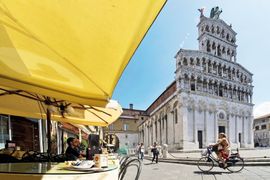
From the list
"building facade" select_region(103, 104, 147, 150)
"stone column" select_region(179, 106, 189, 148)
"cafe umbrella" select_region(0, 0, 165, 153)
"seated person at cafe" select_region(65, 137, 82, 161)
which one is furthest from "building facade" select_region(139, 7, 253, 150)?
"cafe umbrella" select_region(0, 0, 165, 153)

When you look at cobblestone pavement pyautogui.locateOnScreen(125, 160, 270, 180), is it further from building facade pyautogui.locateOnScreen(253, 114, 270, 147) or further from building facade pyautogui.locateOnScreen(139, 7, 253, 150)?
building facade pyautogui.locateOnScreen(253, 114, 270, 147)

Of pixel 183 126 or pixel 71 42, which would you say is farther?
pixel 183 126

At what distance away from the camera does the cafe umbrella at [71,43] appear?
148cm

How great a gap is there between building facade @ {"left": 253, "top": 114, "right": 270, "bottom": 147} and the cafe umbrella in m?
74.7

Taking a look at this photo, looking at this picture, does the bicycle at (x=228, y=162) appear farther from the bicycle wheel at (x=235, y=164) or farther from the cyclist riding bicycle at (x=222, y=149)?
the cyclist riding bicycle at (x=222, y=149)

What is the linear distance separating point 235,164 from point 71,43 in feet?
29.4

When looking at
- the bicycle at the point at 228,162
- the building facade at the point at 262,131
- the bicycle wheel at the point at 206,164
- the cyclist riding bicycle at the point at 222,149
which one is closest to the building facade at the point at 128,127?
the building facade at the point at 262,131

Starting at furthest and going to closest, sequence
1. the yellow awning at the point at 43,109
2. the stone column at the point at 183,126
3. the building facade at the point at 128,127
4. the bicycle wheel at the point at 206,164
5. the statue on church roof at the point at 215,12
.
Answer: the building facade at the point at 128,127
the statue on church roof at the point at 215,12
the stone column at the point at 183,126
the bicycle wheel at the point at 206,164
the yellow awning at the point at 43,109

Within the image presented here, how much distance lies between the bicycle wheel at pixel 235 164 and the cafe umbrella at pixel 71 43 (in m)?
7.97

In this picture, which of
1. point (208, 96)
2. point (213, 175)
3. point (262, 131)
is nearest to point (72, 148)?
point (213, 175)

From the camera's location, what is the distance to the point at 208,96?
3944cm

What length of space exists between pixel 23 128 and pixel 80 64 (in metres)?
7.25

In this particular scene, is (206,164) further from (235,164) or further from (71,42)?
(71,42)

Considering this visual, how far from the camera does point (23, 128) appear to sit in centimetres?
836
